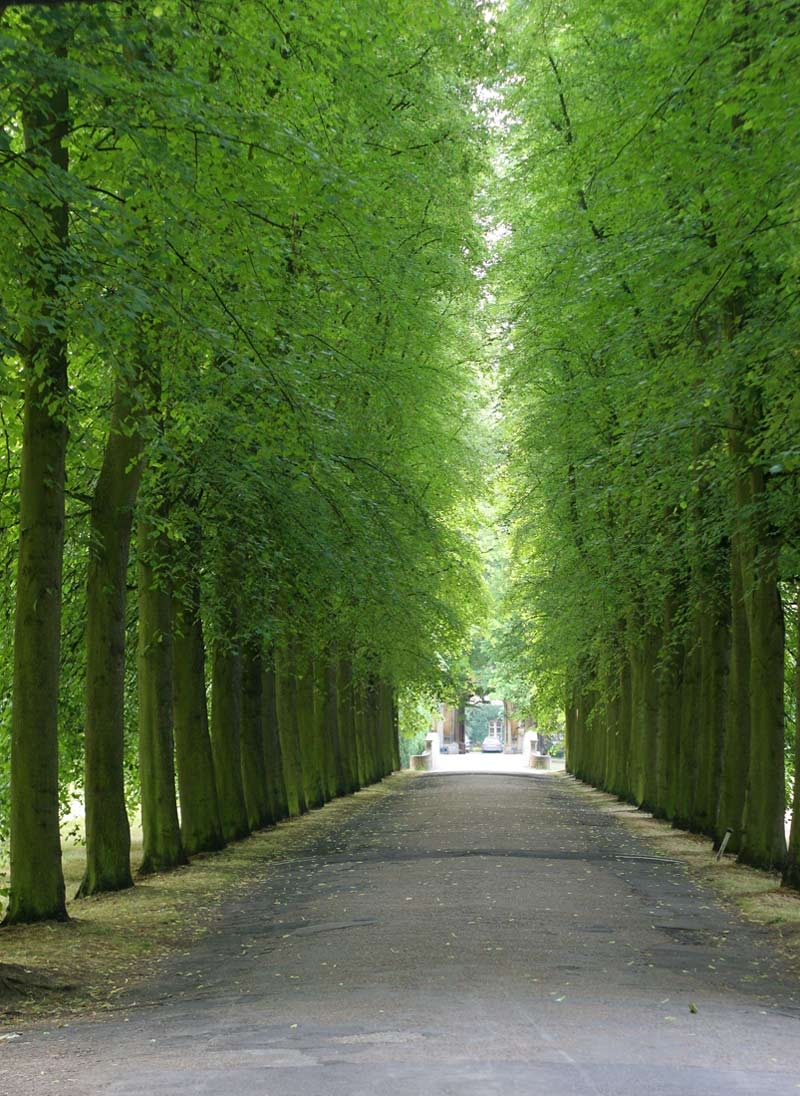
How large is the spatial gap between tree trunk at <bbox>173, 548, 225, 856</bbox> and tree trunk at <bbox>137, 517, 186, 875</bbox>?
1329 mm

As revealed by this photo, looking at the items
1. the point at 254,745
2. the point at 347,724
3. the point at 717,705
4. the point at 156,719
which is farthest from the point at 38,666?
the point at 347,724

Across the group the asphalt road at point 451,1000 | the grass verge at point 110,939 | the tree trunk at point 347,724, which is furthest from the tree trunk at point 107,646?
the tree trunk at point 347,724

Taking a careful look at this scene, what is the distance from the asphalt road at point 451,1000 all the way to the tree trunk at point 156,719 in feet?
5.40

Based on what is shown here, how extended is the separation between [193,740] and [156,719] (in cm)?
207

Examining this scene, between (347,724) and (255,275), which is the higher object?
(255,275)

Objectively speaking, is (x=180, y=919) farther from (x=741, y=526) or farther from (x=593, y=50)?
(x=593, y=50)

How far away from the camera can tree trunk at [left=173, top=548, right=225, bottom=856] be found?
69.2 ft

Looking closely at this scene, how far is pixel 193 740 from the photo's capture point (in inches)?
830

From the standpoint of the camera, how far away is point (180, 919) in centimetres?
1477

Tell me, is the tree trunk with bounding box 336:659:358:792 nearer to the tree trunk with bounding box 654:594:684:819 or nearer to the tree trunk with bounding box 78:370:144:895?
the tree trunk with bounding box 654:594:684:819

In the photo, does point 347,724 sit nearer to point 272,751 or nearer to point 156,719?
point 272,751

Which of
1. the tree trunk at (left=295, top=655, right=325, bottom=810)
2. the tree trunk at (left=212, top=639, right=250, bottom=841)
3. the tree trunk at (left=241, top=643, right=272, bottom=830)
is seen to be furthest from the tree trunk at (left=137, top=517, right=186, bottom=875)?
the tree trunk at (left=295, top=655, right=325, bottom=810)

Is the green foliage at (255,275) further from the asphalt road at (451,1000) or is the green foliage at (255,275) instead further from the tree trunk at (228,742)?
the asphalt road at (451,1000)

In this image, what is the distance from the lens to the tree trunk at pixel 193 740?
2108 centimetres
